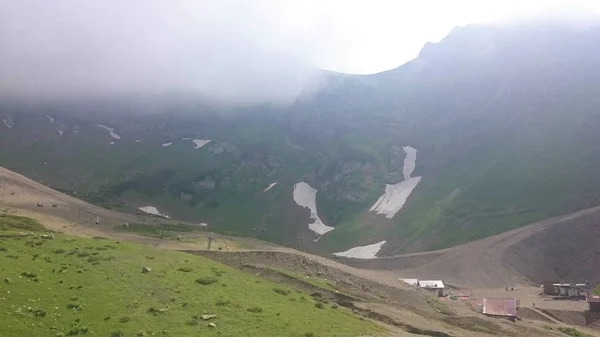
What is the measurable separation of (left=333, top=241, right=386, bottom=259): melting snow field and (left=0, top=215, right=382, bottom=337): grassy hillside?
362ft

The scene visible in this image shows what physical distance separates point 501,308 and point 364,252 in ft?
307

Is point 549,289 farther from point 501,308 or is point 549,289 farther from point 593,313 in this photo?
point 501,308

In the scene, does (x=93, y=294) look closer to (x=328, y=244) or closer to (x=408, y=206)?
(x=328, y=244)

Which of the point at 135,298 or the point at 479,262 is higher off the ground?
the point at 479,262

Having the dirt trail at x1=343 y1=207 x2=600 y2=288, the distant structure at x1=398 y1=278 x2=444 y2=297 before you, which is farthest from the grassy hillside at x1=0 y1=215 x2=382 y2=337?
the dirt trail at x1=343 y1=207 x2=600 y2=288

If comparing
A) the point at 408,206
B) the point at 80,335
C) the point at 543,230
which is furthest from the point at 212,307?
the point at 408,206

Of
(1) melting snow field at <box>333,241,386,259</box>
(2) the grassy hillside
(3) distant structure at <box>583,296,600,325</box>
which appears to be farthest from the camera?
(1) melting snow field at <box>333,241,386,259</box>

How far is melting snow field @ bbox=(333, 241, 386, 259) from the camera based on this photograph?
15611 cm

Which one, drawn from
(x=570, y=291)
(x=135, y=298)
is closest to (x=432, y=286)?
(x=570, y=291)

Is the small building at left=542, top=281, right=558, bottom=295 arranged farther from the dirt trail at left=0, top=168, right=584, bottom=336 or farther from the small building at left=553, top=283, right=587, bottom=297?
the dirt trail at left=0, top=168, right=584, bottom=336

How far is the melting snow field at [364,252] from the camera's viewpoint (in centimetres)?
15611

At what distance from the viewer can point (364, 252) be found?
16000 centimetres

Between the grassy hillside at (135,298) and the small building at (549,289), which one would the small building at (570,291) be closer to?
the small building at (549,289)

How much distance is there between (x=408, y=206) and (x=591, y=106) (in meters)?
83.7
